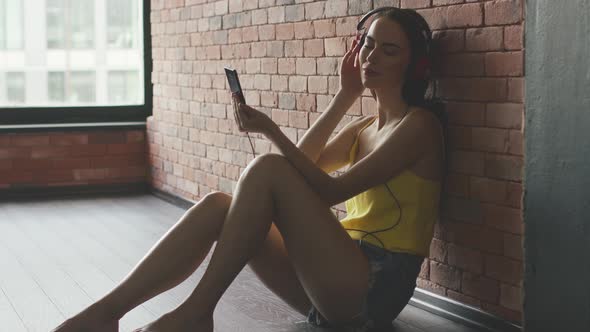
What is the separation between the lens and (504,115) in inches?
103

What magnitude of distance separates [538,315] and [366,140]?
84cm

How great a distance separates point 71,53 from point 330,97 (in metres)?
3.15

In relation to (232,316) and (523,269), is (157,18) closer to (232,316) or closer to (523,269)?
(232,316)

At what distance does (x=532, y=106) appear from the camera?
2.35 m

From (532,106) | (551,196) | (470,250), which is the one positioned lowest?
(470,250)

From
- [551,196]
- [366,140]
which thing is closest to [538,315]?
[551,196]

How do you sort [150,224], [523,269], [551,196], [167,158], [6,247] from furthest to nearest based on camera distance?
[167,158] → [150,224] → [6,247] → [523,269] → [551,196]

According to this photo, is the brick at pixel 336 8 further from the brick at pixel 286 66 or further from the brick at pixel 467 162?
the brick at pixel 467 162

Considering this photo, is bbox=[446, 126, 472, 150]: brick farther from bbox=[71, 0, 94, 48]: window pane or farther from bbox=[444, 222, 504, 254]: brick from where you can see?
bbox=[71, 0, 94, 48]: window pane

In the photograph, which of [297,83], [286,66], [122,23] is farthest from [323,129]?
[122,23]

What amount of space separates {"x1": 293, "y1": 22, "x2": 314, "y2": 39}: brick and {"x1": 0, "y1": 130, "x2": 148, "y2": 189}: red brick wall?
2499mm

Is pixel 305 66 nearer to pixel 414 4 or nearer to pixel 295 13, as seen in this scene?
pixel 295 13

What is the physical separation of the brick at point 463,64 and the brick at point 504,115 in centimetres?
12

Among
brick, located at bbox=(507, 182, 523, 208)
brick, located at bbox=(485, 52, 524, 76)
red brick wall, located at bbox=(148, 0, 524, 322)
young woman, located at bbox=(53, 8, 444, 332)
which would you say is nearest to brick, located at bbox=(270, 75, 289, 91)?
red brick wall, located at bbox=(148, 0, 524, 322)
